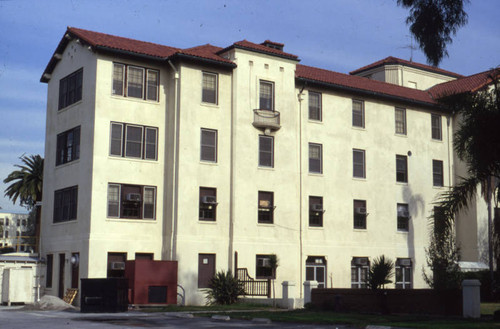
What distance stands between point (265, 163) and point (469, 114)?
59.8 feet

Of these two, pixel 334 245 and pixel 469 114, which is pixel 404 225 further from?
pixel 469 114

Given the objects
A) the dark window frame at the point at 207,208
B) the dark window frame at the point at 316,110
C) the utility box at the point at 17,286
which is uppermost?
the dark window frame at the point at 316,110

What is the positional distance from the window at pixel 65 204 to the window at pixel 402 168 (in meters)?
21.3

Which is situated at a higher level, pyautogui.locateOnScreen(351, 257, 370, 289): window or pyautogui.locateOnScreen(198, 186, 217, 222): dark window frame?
pyautogui.locateOnScreen(198, 186, 217, 222): dark window frame

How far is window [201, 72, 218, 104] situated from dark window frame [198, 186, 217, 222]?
5.00 meters

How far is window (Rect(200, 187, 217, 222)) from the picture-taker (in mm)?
38812

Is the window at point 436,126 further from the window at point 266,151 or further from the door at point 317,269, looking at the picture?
the window at point 266,151

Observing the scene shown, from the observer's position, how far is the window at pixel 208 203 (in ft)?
127

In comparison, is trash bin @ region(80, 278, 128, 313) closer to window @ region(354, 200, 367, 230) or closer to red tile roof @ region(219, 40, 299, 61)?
red tile roof @ region(219, 40, 299, 61)

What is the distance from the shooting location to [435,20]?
53.8 feet

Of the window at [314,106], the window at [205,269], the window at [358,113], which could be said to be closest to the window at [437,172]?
the window at [358,113]

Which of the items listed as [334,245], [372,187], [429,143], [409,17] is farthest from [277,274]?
[409,17]

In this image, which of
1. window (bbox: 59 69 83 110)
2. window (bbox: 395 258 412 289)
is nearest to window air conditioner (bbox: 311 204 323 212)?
window (bbox: 395 258 412 289)

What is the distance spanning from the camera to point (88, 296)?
28.7m
